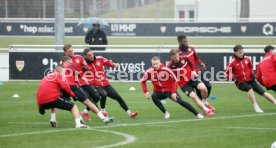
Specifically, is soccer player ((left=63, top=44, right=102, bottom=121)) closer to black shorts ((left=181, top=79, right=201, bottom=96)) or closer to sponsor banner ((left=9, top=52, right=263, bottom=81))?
black shorts ((left=181, top=79, right=201, bottom=96))

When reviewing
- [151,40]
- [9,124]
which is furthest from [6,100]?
[151,40]

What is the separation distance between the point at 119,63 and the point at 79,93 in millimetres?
12418

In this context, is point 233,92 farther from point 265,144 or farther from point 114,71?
point 265,144

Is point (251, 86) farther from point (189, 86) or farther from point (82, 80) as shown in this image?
point (82, 80)

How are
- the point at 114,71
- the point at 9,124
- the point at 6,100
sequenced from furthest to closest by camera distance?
the point at 114,71, the point at 6,100, the point at 9,124

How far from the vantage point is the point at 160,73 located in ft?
62.4

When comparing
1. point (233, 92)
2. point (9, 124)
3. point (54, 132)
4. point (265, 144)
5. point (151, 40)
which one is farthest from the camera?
point (151, 40)

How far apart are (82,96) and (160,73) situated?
6.73 ft

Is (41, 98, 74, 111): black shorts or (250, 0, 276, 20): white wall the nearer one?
(41, 98, 74, 111): black shorts

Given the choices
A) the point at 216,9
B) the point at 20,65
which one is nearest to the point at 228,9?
the point at 216,9

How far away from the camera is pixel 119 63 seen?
30531 millimetres

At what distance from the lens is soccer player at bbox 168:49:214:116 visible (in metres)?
19.5

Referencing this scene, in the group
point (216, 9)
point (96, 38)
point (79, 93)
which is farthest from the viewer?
point (216, 9)

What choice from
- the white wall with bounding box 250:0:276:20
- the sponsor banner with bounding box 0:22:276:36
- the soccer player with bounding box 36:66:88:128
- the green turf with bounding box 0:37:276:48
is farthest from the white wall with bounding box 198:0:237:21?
the soccer player with bounding box 36:66:88:128
